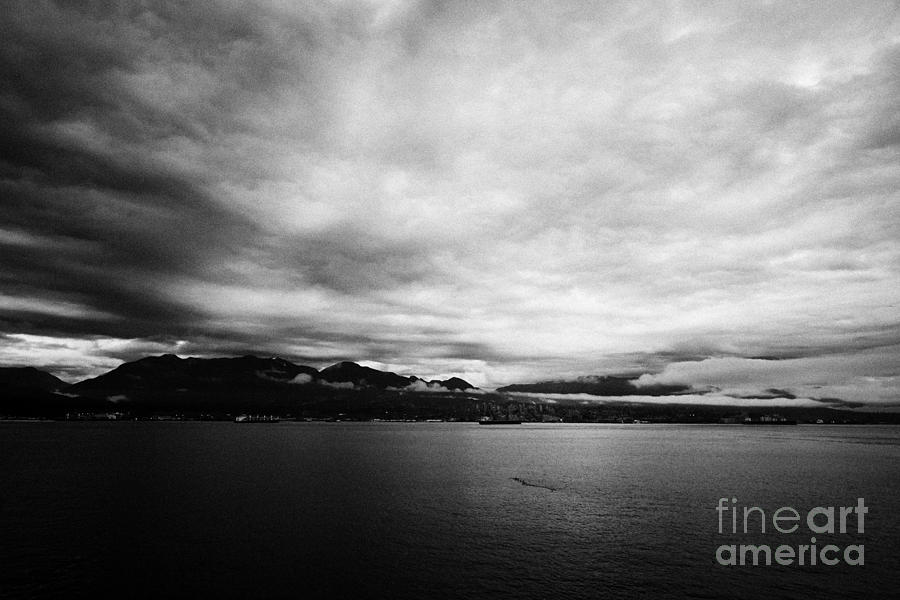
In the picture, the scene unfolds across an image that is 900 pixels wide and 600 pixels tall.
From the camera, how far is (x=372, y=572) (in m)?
56.8

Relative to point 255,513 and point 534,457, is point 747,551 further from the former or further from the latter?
point 534,457

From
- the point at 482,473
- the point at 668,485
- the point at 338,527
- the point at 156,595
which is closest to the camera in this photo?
the point at 156,595

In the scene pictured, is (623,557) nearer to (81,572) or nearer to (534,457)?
(81,572)

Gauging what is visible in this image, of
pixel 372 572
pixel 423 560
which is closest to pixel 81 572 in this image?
pixel 372 572

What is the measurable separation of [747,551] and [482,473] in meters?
82.8

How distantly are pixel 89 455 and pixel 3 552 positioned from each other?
14789 cm

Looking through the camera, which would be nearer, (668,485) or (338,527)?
(338,527)

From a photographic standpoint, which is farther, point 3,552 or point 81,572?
point 3,552

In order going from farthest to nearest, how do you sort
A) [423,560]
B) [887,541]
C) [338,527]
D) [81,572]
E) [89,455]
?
1. [89,455]
2. [338,527]
3. [887,541]
4. [423,560]
5. [81,572]

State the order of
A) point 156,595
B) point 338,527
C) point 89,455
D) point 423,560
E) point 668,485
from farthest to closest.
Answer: point 89,455 → point 668,485 → point 338,527 → point 423,560 → point 156,595

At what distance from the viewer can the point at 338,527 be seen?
75.8 meters

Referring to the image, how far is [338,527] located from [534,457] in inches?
5235

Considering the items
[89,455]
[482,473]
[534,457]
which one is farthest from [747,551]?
[89,455]

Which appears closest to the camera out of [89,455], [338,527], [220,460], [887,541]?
[887,541]
